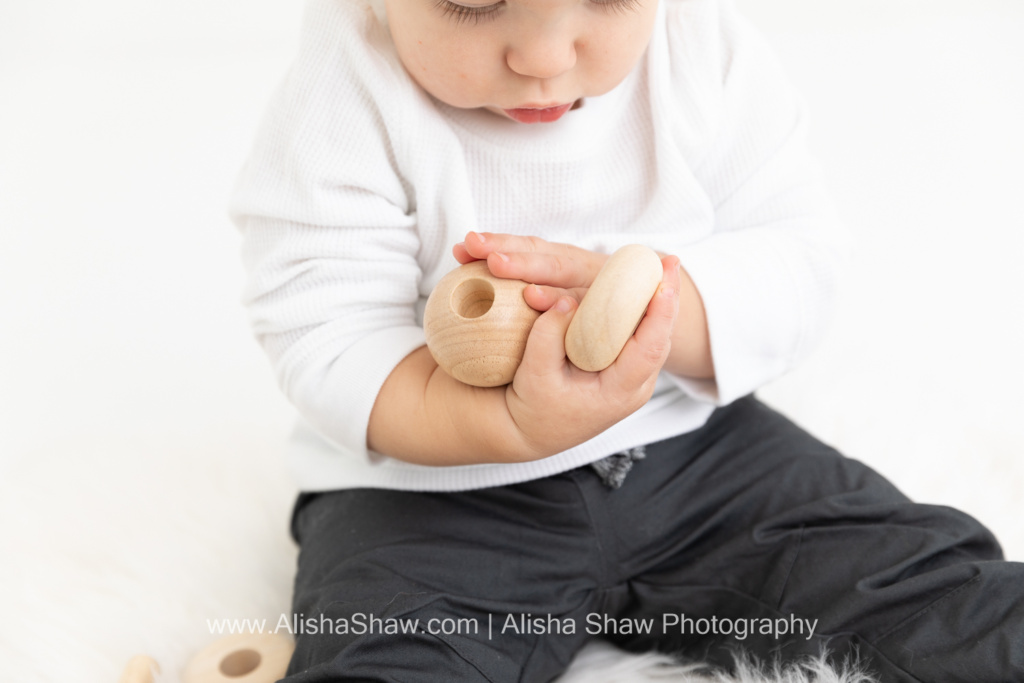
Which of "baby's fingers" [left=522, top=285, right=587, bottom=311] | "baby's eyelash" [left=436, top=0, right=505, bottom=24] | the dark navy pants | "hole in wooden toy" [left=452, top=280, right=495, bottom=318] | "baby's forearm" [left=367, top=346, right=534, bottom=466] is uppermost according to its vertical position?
"baby's eyelash" [left=436, top=0, right=505, bottom=24]

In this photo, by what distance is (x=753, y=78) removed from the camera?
0.74m

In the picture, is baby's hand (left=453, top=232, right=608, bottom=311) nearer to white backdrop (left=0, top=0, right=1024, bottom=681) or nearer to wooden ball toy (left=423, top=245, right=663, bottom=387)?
wooden ball toy (left=423, top=245, right=663, bottom=387)

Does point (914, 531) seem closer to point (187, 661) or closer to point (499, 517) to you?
point (499, 517)

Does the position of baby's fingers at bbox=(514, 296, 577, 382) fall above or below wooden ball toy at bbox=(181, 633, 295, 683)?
above

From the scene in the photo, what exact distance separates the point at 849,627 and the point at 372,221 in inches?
16.3

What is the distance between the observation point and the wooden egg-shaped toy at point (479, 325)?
50 cm

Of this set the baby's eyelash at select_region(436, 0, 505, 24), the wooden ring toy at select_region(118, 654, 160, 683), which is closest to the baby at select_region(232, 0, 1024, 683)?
the baby's eyelash at select_region(436, 0, 505, 24)

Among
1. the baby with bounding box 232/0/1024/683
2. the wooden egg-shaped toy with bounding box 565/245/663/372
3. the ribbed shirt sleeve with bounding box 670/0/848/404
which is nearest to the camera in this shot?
the wooden egg-shaped toy with bounding box 565/245/663/372

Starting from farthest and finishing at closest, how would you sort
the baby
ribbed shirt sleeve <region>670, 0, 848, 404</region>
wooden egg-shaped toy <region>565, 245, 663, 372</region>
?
1. ribbed shirt sleeve <region>670, 0, 848, 404</region>
2. the baby
3. wooden egg-shaped toy <region>565, 245, 663, 372</region>

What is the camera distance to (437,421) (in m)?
0.61

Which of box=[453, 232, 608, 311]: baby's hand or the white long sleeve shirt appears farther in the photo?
the white long sleeve shirt

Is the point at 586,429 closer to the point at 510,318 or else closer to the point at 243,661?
the point at 510,318

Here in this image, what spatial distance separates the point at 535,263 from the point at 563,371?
68 millimetres

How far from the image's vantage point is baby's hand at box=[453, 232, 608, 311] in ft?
1.70
